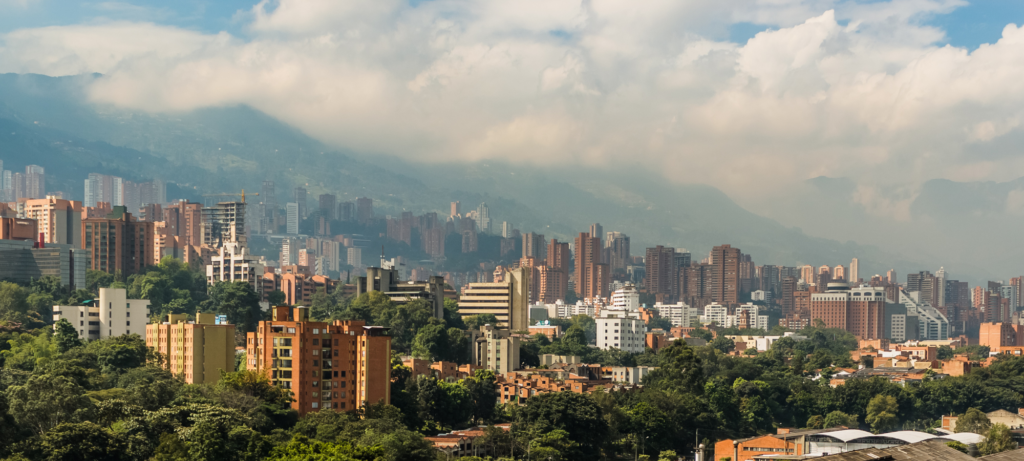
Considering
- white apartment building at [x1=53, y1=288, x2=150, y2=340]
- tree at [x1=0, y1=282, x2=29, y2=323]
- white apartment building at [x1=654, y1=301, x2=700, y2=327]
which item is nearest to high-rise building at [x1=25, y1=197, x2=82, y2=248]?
tree at [x1=0, y1=282, x2=29, y2=323]

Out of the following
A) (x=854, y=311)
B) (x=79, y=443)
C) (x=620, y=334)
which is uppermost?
(x=79, y=443)

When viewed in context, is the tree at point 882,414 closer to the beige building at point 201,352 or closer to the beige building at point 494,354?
the beige building at point 494,354

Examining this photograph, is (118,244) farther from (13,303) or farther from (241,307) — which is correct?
(241,307)

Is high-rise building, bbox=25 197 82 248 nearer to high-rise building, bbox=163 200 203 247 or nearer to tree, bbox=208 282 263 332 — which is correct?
tree, bbox=208 282 263 332

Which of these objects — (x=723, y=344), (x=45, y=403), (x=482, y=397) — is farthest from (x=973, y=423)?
(x=723, y=344)

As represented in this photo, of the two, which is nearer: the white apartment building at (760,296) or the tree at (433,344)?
the tree at (433,344)

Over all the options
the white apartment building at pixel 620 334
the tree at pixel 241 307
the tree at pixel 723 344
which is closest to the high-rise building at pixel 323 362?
the tree at pixel 241 307
